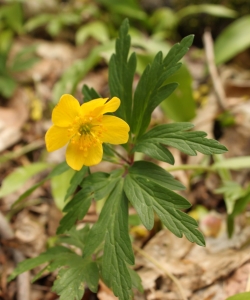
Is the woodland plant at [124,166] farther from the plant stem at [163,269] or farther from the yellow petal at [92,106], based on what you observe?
the plant stem at [163,269]

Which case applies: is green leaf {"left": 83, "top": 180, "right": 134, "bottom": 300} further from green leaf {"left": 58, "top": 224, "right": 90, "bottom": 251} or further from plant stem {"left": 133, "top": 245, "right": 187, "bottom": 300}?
plant stem {"left": 133, "top": 245, "right": 187, "bottom": 300}

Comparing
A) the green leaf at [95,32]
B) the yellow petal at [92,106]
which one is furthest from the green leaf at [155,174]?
the green leaf at [95,32]

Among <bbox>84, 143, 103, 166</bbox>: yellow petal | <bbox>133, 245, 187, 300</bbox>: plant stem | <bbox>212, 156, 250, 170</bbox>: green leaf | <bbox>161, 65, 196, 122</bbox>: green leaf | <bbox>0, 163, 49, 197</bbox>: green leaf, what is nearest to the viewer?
<bbox>84, 143, 103, 166</bbox>: yellow petal

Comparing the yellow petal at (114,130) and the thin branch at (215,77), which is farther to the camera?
the thin branch at (215,77)

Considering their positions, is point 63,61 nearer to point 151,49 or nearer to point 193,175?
point 151,49

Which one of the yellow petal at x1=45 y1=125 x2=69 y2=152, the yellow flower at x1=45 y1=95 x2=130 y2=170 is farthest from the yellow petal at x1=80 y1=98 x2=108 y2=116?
the yellow petal at x1=45 y1=125 x2=69 y2=152

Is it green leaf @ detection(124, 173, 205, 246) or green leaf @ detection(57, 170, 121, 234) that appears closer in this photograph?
green leaf @ detection(124, 173, 205, 246)
